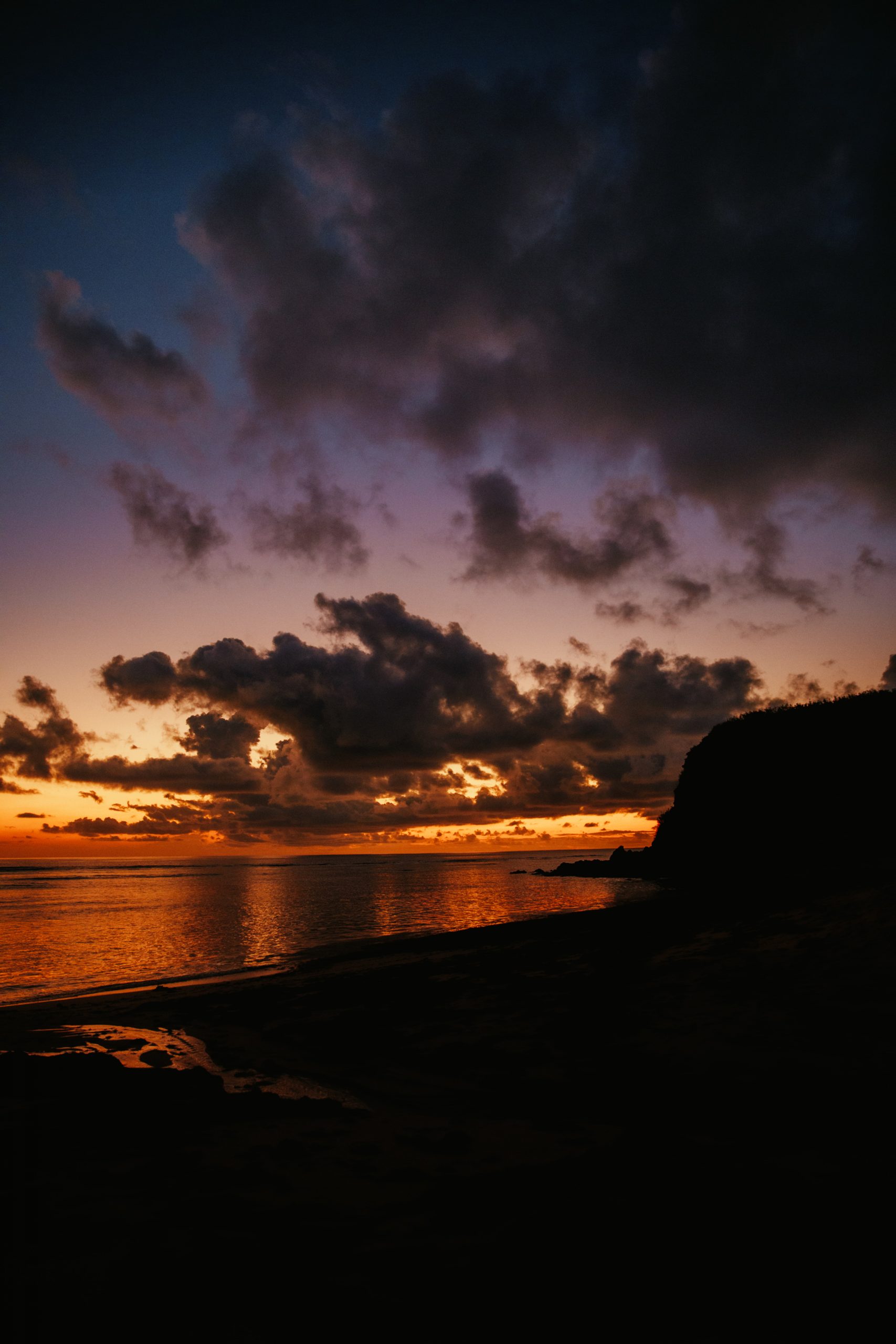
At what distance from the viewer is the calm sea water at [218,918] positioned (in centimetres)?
2222

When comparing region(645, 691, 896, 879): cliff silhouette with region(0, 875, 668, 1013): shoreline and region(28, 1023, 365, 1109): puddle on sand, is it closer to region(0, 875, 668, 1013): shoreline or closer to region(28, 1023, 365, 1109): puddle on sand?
region(0, 875, 668, 1013): shoreline

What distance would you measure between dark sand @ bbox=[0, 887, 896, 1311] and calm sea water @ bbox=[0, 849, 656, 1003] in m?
10.7

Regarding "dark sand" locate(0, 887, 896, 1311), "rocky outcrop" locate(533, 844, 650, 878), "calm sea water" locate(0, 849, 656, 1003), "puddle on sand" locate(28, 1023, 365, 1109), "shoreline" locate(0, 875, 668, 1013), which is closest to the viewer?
"dark sand" locate(0, 887, 896, 1311)

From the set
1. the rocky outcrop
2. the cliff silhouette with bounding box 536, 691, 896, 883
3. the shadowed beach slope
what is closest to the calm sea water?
the rocky outcrop

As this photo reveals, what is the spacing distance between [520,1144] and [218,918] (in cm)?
3577

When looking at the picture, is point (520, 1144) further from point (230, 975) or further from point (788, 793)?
point (788, 793)

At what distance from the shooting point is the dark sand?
4.47 meters

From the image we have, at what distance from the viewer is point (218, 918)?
37.7 m

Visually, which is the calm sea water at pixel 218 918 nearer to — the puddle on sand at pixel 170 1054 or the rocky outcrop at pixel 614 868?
the rocky outcrop at pixel 614 868

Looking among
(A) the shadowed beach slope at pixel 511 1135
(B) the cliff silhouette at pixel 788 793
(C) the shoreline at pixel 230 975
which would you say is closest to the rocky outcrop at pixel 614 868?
(B) the cliff silhouette at pixel 788 793

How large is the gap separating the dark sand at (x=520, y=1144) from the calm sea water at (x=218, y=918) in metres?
10.7

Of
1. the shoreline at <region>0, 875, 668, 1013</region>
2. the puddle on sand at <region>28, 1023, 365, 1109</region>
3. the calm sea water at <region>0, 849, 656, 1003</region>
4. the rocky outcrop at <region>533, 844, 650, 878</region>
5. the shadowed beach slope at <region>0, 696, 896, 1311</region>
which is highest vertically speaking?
the shadowed beach slope at <region>0, 696, 896, 1311</region>

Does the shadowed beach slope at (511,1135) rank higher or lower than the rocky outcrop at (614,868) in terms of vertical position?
higher

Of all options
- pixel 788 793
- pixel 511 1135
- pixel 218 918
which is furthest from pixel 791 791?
pixel 511 1135
